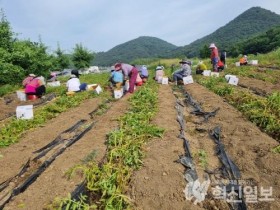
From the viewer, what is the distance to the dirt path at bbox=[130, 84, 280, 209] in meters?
3.75

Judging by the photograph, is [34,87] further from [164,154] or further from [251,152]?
[251,152]

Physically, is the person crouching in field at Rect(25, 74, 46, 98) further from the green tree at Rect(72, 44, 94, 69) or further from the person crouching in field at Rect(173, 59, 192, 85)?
the green tree at Rect(72, 44, 94, 69)

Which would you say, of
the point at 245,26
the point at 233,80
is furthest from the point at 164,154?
the point at 245,26

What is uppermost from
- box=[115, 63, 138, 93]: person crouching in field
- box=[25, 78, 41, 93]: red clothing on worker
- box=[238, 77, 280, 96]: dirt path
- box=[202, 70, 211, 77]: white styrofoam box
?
box=[115, 63, 138, 93]: person crouching in field

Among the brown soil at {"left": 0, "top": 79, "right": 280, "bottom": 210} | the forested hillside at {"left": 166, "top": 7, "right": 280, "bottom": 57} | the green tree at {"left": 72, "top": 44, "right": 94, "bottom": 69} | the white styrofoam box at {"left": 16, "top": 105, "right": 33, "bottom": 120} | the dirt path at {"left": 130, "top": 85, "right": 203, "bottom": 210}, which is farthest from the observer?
the forested hillside at {"left": 166, "top": 7, "right": 280, "bottom": 57}

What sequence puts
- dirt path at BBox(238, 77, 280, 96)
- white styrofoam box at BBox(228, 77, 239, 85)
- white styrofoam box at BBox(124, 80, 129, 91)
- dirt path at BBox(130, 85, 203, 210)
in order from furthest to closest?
white styrofoam box at BBox(228, 77, 239, 85) < white styrofoam box at BBox(124, 80, 129, 91) < dirt path at BBox(238, 77, 280, 96) < dirt path at BBox(130, 85, 203, 210)

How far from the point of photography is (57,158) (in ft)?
17.4

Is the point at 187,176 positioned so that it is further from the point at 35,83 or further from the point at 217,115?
the point at 35,83

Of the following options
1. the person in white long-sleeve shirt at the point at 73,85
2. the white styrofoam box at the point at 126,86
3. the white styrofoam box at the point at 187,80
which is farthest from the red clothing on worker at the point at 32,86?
the white styrofoam box at the point at 187,80

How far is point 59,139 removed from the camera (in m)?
6.34

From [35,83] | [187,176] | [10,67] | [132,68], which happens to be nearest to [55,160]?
[187,176]

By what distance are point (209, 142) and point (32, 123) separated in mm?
4547

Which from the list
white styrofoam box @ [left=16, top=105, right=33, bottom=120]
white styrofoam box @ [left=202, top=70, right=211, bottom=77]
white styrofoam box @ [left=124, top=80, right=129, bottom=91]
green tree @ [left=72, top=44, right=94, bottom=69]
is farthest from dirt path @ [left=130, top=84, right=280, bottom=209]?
green tree @ [left=72, top=44, right=94, bottom=69]

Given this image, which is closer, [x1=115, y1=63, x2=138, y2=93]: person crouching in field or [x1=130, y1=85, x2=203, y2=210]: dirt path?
[x1=130, y1=85, x2=203, y2=210]: dirt path
